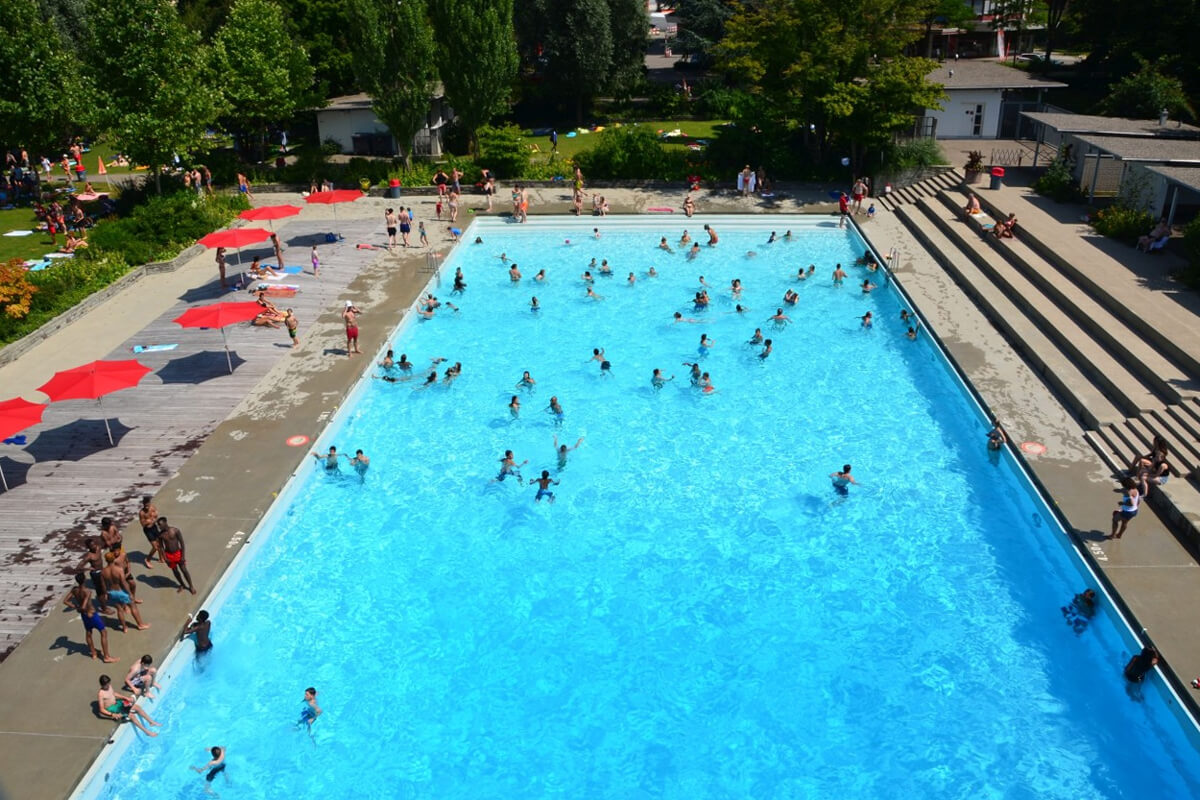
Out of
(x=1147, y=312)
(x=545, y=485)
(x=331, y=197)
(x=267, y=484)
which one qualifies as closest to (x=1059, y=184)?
(x=1147, y=312)

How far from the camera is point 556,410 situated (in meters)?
22.5

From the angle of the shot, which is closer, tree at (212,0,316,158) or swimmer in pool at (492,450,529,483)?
swimmer in pool at (492,450,529,483)

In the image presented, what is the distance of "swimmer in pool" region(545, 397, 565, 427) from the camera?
2233 cm

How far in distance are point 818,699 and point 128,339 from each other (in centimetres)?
2223

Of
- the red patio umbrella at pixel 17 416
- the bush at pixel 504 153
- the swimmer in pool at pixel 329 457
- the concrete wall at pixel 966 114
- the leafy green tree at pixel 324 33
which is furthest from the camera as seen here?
the leafy green tree at pixel 324 33

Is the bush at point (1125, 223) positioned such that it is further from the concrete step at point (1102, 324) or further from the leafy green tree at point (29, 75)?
the leafy green tree at point (29, 75)

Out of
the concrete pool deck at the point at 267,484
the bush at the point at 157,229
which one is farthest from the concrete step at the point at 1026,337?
the bush at the point at 157,229

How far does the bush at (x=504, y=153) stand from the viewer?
139 ft

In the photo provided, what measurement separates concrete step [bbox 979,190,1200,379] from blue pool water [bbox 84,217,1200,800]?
4898mm

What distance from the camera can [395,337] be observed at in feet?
87.5

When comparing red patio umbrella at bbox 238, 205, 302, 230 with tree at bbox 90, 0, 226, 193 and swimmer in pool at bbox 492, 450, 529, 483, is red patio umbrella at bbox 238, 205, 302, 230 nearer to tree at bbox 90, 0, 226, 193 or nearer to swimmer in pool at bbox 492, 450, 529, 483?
tree at bbox 90, 0, 226, 193

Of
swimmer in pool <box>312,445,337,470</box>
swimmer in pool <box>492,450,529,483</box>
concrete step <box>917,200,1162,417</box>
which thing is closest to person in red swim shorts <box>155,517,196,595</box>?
swimmer in pool <box>312,445,337,470</box>

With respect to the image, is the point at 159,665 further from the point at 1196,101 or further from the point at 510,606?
the point at 1196,101

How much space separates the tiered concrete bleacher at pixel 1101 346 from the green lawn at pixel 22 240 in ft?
112
